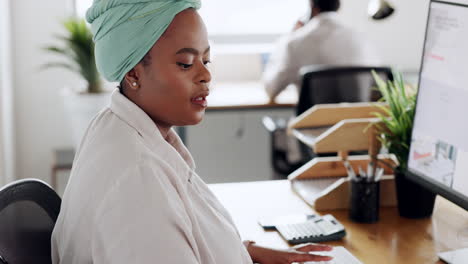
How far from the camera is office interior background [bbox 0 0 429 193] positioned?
3.80 m

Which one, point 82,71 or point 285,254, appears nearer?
point 285,254

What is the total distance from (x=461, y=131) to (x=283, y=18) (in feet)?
9.94

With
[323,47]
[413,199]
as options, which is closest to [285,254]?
[413,199]

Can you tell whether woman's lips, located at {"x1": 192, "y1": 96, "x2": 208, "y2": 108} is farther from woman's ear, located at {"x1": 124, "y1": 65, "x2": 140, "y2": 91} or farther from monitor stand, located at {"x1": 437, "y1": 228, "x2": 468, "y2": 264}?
monitor stand, located at {"x1": 437, "y1": 228, "x2": 468, "y2": 264}

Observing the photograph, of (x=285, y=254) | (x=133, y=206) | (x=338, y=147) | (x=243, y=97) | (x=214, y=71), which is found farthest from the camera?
(x=214, y=71)

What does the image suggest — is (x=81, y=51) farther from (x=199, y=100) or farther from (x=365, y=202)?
(x=199, y=100)

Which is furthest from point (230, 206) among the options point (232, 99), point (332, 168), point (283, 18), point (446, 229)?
point (283, 18)

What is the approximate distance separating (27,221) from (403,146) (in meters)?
0.91

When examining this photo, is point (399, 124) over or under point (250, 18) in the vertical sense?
over

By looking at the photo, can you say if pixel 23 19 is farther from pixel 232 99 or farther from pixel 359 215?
pixel 359 215

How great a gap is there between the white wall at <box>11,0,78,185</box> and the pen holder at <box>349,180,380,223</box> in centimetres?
259

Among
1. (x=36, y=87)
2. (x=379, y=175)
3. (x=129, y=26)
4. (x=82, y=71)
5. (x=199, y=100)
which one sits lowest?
(x=36, y=87)

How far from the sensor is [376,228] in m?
1.61

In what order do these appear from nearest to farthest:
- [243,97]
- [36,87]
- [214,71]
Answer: [243,97] → [36,87] → [214,71]
